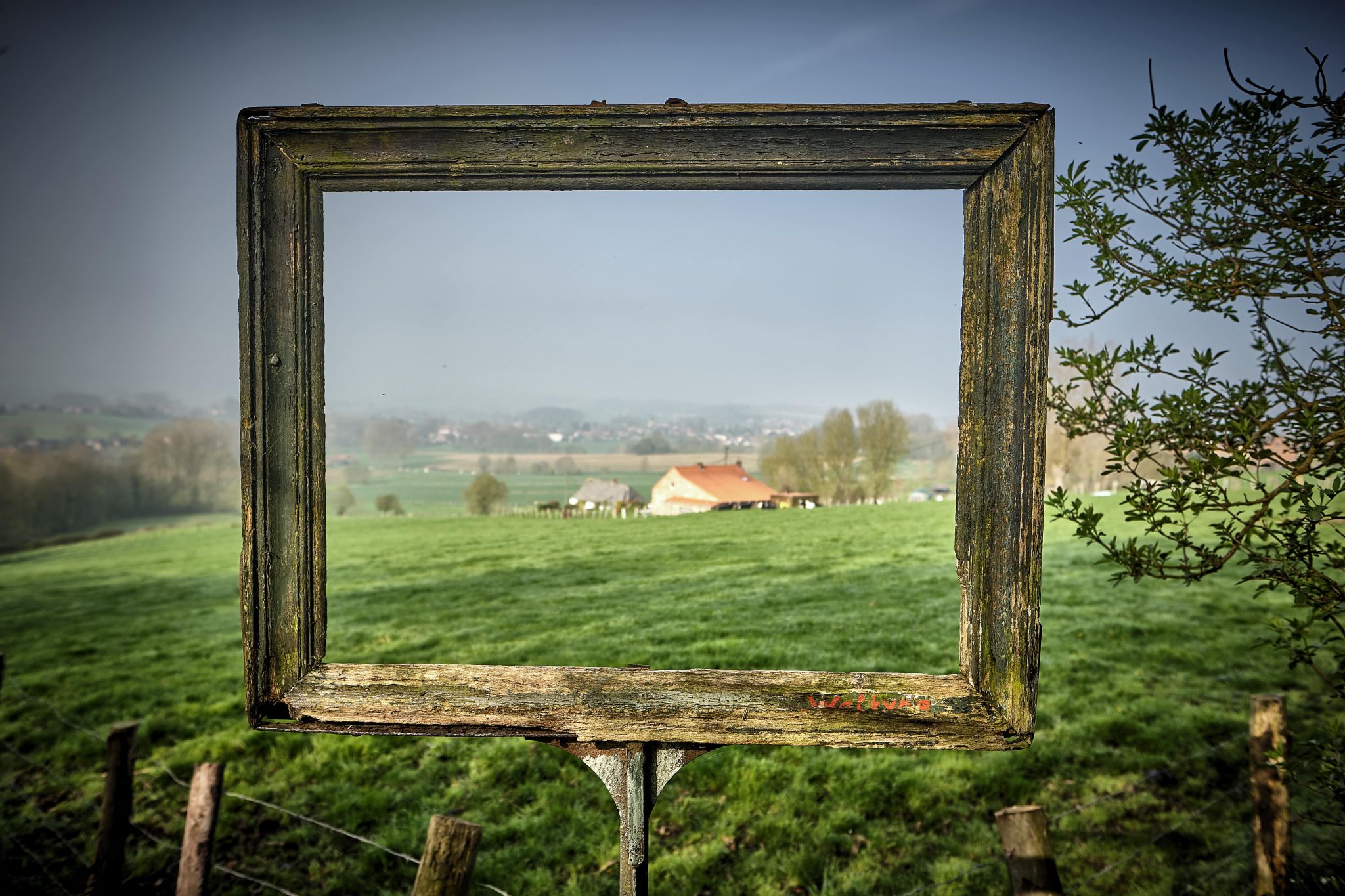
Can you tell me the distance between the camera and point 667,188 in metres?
1.60

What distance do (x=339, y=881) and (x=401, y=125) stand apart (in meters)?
4.32

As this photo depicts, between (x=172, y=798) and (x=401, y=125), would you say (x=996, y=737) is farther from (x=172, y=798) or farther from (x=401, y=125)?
(x=172, y=798)

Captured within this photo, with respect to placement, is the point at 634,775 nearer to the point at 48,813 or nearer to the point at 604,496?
the point at 48,813

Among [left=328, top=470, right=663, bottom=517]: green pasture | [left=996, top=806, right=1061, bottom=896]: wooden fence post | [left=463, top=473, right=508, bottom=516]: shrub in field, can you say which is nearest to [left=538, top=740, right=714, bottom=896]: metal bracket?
[left=996, top=806, right=1061, bottom=896]: wooden fence post

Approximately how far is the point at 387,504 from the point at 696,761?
27.0 ft

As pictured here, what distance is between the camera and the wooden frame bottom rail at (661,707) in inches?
59.4

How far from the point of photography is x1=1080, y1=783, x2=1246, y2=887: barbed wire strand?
140 inches

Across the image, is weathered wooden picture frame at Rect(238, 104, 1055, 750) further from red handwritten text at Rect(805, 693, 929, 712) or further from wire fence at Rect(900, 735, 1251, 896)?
wire fence at Rect(900, 735, 1251, 896)

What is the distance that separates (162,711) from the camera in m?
6.45

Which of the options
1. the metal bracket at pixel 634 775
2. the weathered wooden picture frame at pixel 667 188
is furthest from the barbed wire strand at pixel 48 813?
the metal bracket at pixel 634 775

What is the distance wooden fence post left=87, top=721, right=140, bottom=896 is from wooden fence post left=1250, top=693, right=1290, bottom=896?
5.15 metres

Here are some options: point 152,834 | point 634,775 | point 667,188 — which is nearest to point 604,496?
point 152,834

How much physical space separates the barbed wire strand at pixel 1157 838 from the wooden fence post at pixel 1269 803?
69 centimetres

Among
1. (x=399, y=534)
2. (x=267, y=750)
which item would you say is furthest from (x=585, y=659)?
(x=399, y=534)
